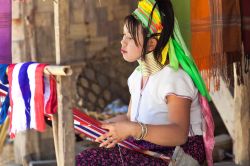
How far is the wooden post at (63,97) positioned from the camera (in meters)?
2.48

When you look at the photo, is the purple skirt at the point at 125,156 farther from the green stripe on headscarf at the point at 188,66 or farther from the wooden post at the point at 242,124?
the wooden post at the point at 242,124

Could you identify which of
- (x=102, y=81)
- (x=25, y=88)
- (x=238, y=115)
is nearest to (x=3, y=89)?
(x=25, y=88)

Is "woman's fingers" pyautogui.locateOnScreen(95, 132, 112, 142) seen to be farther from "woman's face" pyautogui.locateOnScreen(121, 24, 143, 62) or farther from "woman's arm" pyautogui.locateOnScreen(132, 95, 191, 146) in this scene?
"woman's face" pyautogui.locateOnScreen(121, 24, 143, 62)

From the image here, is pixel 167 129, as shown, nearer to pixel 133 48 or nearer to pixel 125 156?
pixel 125 156

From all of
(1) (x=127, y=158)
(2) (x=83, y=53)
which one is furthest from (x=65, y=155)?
(2) (x=83, y=53)

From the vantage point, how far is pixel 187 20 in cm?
334

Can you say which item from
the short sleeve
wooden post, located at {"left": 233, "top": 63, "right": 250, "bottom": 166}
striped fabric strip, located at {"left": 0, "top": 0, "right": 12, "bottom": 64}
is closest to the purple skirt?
the short sleeve

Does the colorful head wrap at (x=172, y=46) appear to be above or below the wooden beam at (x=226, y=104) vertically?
above

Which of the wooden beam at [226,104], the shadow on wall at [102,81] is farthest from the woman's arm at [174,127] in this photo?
the shadow on wall at [102,81]

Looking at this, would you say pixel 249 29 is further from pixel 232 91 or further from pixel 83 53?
pixel 83 53

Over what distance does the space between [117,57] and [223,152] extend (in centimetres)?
174

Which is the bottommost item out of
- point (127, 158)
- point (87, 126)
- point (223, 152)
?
point (223, 152)

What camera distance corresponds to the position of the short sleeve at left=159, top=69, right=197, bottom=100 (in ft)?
9.34

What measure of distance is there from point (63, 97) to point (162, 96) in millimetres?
621
